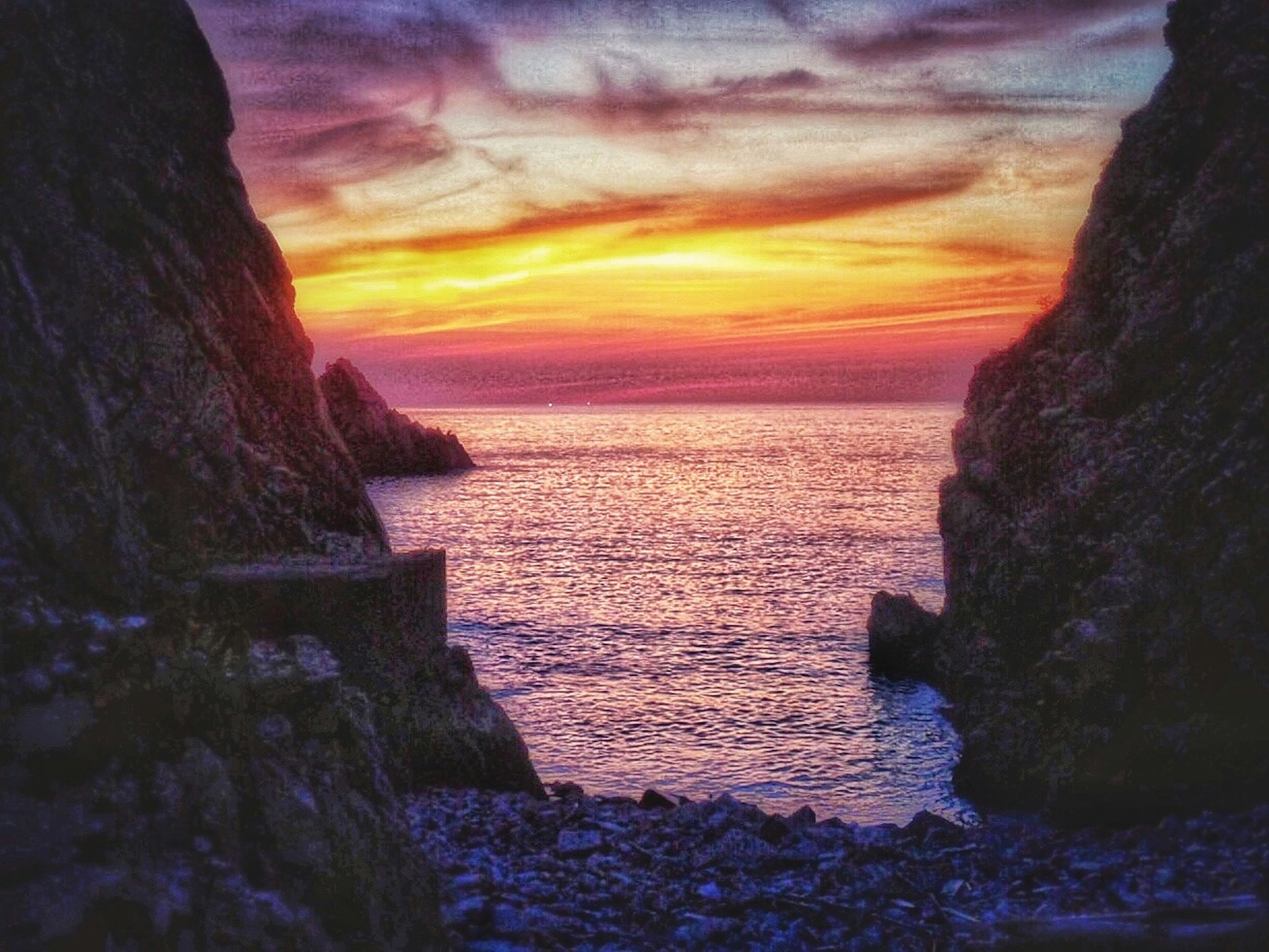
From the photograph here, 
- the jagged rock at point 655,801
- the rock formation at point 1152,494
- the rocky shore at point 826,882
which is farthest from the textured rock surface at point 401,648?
the rock formation at point 1152,494

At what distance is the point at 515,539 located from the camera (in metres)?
58.4

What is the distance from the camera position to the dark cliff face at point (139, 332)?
11172mm

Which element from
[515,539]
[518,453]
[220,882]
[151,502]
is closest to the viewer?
[220,882]

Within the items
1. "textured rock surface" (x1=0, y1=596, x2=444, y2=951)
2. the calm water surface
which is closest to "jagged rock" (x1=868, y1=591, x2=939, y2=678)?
the calm water surface

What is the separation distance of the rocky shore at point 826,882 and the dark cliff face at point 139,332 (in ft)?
16.1

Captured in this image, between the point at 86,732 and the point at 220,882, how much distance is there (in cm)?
157

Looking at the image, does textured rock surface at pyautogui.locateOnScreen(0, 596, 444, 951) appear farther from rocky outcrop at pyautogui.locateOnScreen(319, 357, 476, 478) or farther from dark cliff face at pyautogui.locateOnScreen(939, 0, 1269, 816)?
rocky outcrop at pyautogui.locateOnScreen(319, 357, 476, 478)

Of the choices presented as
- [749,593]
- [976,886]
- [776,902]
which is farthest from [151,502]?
A: [749,593]

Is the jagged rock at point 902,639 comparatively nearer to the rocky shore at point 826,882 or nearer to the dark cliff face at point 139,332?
the rocky shore at point 826,882

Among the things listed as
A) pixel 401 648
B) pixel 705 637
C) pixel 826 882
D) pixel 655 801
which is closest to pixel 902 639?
pixel 705 637

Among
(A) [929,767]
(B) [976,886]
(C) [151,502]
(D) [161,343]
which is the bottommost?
(A) [929,767]

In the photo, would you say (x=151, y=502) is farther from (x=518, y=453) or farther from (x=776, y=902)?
(x=518, y=453)

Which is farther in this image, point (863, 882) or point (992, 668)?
point (992, 668)

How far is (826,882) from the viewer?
1044cm
